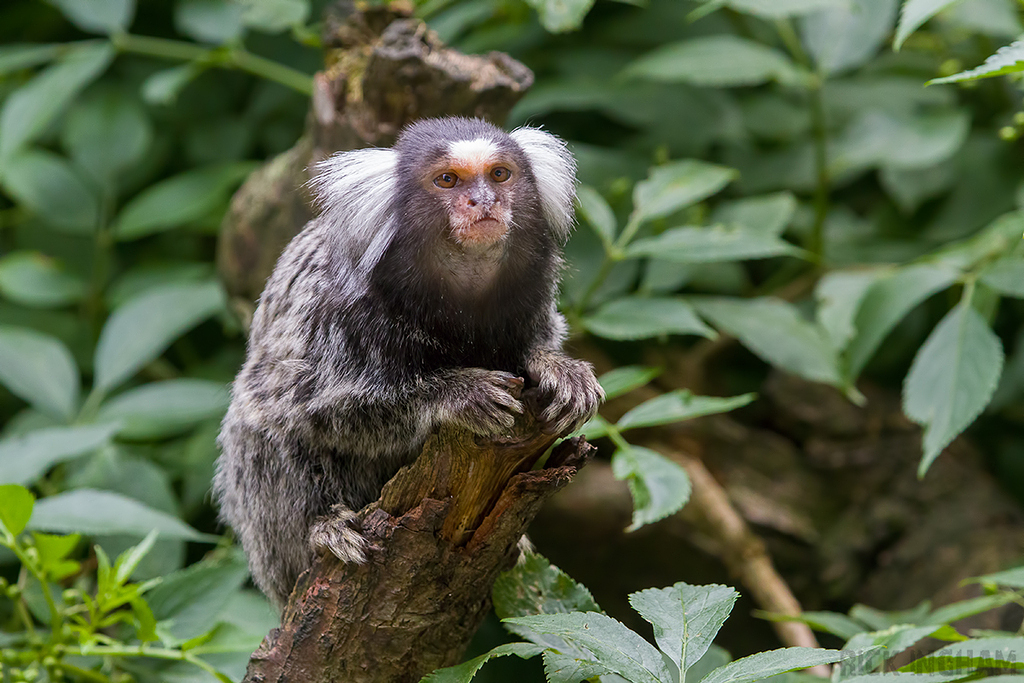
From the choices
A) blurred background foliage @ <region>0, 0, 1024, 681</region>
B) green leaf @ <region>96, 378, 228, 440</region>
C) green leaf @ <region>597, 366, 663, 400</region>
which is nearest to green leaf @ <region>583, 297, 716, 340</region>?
blurred background foliage @ <region>0, 0, 1024, 681</region>

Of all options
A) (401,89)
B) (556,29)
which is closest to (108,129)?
(401,89)

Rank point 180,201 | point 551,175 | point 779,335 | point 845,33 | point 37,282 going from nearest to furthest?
point 551,175, point 779,335, point 845,33, point 37,282, point 180,201

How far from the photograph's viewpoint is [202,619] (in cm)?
266

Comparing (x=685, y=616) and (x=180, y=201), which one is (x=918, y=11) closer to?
(x=685, y=616)

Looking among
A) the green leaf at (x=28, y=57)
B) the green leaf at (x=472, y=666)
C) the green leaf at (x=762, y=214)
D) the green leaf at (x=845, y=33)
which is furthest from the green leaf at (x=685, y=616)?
the green leaf at (x=28, y=57)

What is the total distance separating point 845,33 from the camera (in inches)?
148

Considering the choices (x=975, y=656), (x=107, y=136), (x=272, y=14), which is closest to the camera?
(x=975, y=656)

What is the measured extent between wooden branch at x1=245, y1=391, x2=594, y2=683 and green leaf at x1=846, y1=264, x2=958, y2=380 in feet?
4.96

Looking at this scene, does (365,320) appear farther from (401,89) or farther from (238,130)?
(238,130)

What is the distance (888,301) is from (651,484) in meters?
1.22

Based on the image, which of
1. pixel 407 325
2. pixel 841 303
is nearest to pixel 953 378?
pixel 841 303

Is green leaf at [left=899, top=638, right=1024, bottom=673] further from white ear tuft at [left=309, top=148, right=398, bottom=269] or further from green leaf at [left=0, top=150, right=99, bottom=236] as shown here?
green leaf at [left=0, top=150, right=99, bottom=236]

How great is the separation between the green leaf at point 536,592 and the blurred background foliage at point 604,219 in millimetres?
312

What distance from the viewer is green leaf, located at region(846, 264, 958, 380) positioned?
3.09 metres
